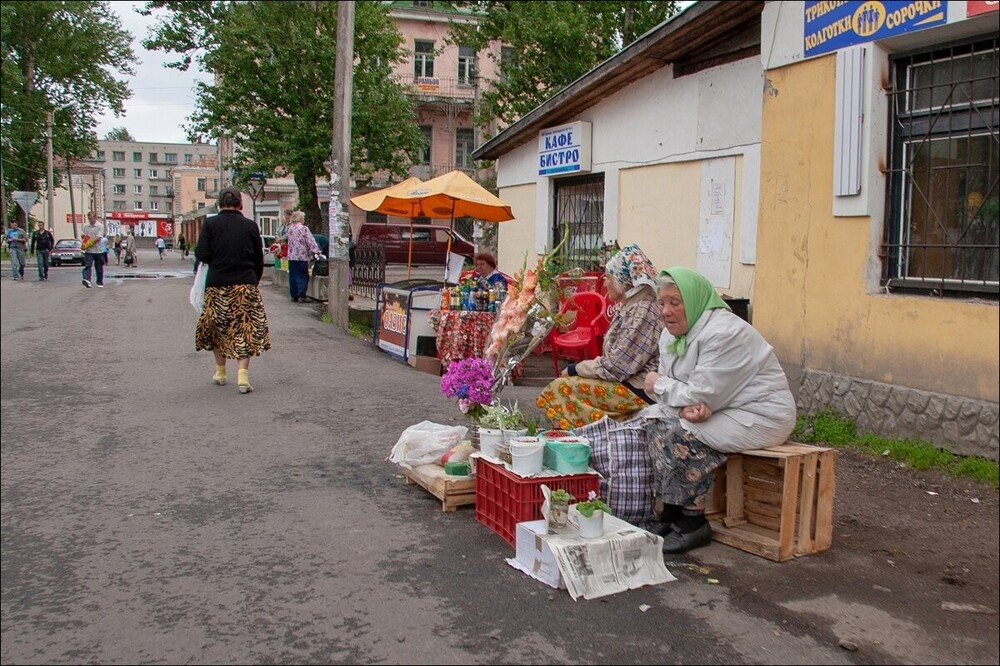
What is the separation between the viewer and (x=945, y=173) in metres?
5.99

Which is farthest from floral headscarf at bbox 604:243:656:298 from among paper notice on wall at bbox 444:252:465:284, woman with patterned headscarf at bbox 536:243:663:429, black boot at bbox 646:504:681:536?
paper notice on wall at bbox 444:252:465:284

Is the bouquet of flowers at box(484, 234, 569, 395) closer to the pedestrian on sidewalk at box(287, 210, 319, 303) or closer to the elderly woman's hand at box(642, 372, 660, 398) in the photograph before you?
the elderly woman's hand at box(642, 372, 660, 398)

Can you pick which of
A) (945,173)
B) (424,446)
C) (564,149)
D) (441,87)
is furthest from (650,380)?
(441,87)

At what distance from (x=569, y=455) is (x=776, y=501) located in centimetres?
110

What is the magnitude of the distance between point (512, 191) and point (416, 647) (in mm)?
10357

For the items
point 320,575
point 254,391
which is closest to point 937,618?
point 320,575

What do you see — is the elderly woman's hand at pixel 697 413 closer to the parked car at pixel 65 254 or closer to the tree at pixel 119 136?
the tree at pixel 119 136

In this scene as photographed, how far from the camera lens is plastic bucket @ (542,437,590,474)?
4.78 metres

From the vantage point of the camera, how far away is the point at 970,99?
→ 577 centimetres

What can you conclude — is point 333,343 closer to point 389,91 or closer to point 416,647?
point 416,647

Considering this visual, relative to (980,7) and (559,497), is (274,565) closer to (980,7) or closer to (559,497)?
(559,497)

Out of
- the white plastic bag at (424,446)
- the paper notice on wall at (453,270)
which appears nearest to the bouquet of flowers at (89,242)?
the paper notice on wall at (453,270)

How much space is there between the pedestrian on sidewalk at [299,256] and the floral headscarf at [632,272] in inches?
496

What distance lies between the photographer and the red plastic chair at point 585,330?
8.99 meters
